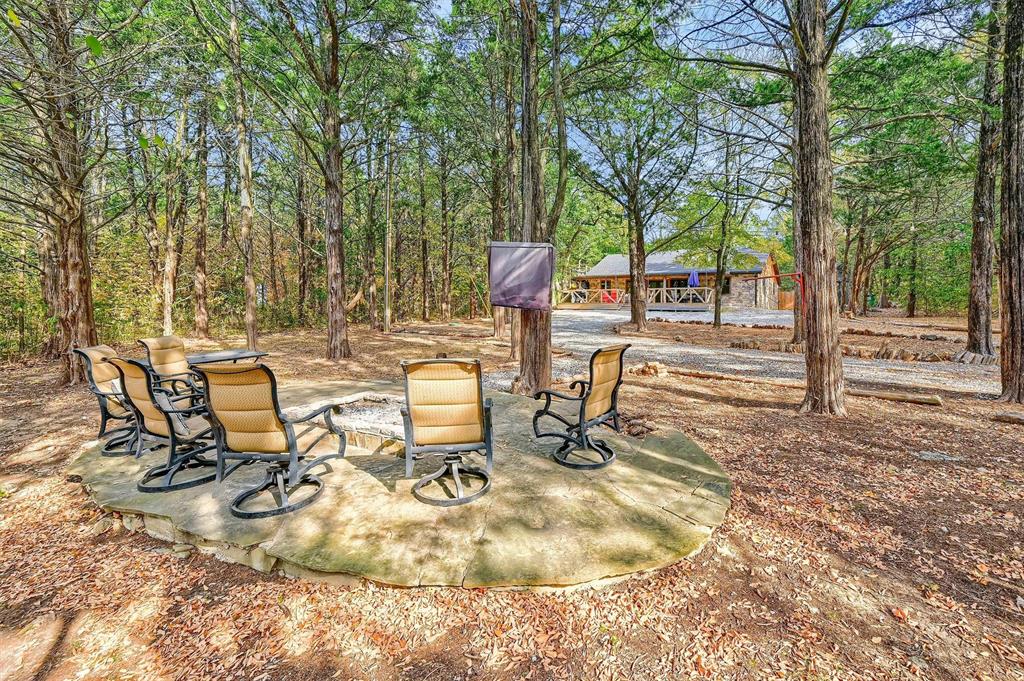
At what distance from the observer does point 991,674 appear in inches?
65.2

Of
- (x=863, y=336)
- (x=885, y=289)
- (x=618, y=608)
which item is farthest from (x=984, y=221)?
(x=885, y=289)

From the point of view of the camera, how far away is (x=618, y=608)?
2025 mm

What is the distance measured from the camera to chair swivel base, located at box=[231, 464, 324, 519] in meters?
2.66

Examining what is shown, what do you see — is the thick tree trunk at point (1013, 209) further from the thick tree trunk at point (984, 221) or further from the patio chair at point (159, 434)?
the patio chair at point (159, 434)

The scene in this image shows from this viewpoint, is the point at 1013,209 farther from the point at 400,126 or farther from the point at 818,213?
the point at 400,126

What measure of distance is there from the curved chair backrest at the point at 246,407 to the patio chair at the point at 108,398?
197 centimetres

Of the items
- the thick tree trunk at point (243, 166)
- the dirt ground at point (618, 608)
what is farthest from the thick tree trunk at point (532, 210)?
the thick tree trunk at point (243, 166)

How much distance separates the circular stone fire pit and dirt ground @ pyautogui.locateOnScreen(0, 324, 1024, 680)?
3.9 inches

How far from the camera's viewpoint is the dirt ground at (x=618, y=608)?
175 centimetres

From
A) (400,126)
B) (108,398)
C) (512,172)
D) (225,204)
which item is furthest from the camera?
(225,204)

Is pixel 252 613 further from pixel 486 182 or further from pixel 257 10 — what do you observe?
pixel 486 182

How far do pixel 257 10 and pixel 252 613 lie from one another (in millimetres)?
10978

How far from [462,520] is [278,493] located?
139 cm

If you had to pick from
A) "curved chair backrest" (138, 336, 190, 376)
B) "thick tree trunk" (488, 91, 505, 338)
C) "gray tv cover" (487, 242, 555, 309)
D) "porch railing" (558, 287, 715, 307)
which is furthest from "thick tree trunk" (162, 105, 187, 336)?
"porch railing" (558, 287, 715, 307)
